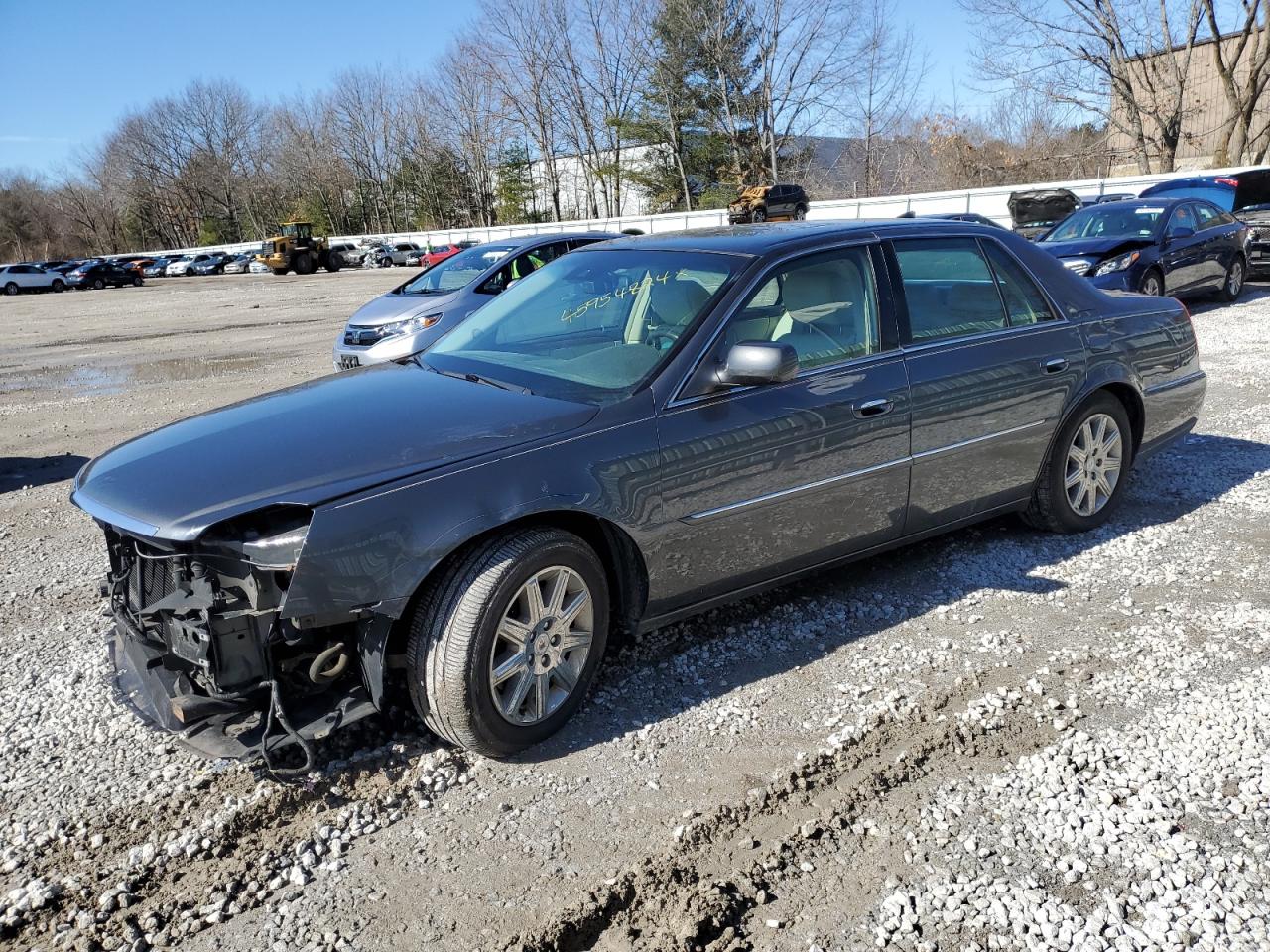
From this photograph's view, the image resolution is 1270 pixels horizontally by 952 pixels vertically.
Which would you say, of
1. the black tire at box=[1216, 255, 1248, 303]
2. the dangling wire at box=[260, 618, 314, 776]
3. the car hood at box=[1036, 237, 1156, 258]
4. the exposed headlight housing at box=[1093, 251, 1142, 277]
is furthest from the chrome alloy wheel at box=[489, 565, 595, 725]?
the black tire at box=[1216, 255, 1248, 303]

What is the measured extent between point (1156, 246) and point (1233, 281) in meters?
2.72

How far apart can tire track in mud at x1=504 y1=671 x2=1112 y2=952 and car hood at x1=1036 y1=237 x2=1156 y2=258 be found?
1057 cm

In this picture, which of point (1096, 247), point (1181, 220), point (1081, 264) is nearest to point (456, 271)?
point (1081, 264)

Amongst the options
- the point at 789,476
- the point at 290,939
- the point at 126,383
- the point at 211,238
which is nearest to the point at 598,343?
the point at 789,476

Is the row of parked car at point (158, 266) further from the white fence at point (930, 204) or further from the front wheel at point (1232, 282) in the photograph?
the front wheel at point (1232, 282)

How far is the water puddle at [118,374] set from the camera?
13320 mm

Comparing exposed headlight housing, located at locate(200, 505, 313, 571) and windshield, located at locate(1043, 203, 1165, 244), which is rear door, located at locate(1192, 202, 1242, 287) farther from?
exposed headlight housing, located at locate(200, 505, 313, 571)

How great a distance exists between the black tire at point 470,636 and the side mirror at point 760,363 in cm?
90

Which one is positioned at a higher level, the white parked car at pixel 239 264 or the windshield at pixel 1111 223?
the white parked car at pixel 239 264

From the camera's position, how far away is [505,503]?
3133 mm

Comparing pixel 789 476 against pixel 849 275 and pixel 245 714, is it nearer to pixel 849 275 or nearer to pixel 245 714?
pixel 849 275

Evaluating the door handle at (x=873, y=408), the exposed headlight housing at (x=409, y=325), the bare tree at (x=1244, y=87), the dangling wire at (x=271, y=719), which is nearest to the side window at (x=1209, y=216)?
the exposed headlight housing at (x=409, y=325)

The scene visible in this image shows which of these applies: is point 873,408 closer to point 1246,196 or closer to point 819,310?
point 819,310

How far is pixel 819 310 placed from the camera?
4.12 m
